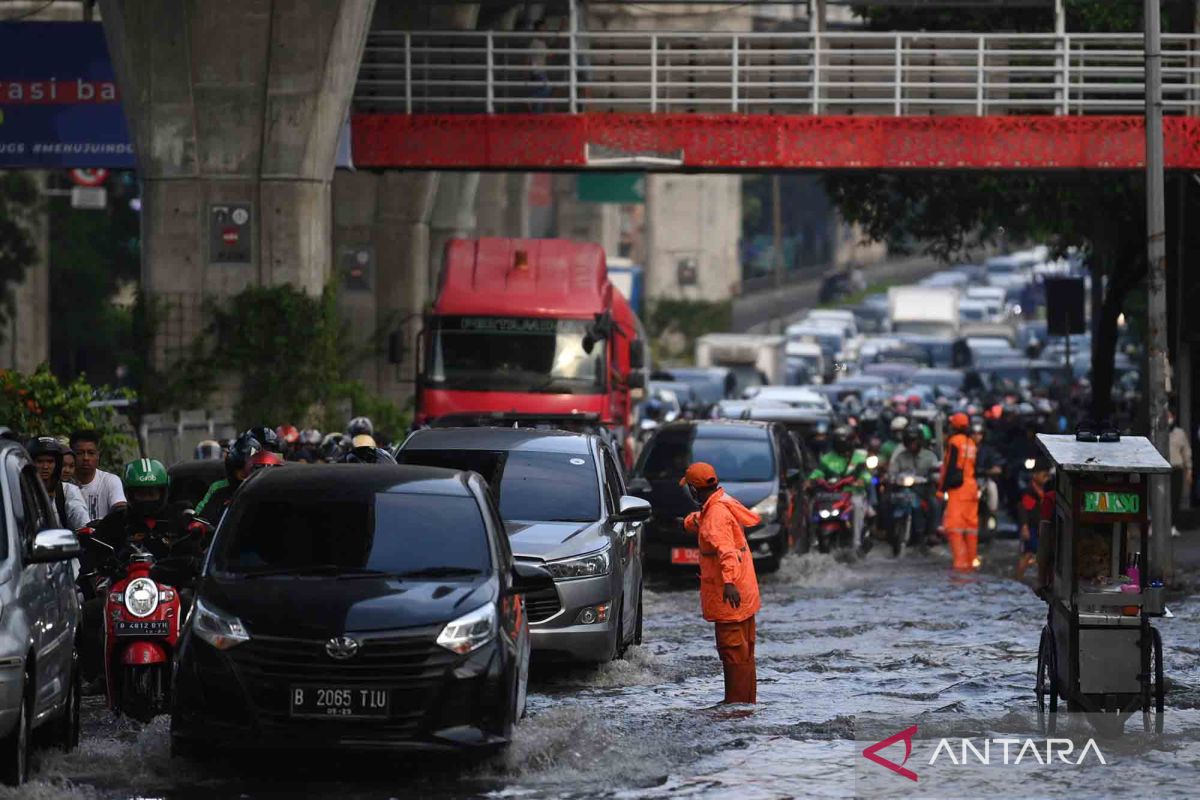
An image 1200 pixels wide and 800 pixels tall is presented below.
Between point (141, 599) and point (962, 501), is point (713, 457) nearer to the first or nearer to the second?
point (962, 501)

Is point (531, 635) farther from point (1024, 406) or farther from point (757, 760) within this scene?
point (1024, 406)

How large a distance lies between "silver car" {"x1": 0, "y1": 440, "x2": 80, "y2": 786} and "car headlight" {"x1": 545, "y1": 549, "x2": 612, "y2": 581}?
3956mm

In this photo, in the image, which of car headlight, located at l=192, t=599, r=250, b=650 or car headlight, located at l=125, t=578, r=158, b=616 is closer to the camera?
car headlight, located at l=192, t=599, r=250, b=650

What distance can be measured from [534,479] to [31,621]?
6.26 meters

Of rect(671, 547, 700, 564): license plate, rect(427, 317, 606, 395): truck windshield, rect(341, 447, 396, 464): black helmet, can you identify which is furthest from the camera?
rect(427, 317, 606, 395): truck windshield

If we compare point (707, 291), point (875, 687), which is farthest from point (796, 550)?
Result: point (707, 291)

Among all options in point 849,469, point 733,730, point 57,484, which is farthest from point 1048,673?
point 849,469

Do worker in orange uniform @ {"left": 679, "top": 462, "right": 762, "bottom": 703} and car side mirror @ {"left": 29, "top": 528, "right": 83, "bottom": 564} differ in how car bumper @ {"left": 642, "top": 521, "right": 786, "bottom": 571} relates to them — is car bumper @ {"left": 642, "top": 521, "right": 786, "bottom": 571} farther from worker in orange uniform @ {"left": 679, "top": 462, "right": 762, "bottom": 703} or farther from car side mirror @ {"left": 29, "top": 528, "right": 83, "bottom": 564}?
car side mirror @ {"left": 29, "top": 528, "right": 83, "bottom": 564}

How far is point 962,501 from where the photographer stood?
2681 centimetres

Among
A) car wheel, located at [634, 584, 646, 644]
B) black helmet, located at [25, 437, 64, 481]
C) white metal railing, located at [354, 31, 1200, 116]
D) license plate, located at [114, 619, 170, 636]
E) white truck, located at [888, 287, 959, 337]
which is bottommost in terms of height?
car wheel, located at [634, 584, 646, 644]

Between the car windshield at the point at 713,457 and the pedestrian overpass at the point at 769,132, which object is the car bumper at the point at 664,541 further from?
the pedestrian overpass at the point at 769,132

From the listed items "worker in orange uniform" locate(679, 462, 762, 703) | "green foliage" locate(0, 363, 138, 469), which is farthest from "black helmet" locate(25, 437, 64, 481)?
"green foliage" locate(0, 363, 138, 469)

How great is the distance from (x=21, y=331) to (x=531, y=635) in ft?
146

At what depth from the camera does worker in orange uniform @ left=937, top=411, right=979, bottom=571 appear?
26484 mm
